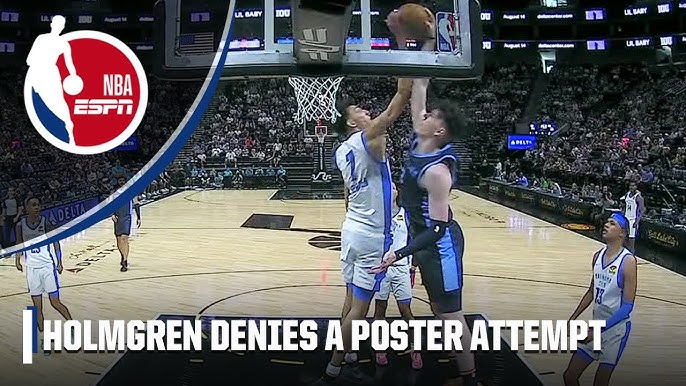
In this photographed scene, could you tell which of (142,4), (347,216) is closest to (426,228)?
(347,216)

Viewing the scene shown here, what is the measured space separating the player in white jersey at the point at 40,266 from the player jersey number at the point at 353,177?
1.88 m

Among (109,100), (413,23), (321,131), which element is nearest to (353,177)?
(413,23)

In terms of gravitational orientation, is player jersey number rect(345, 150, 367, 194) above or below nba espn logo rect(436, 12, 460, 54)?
below

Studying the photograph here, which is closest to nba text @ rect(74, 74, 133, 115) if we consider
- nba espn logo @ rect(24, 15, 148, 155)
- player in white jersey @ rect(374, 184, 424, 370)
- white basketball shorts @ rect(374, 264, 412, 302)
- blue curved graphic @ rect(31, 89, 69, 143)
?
nba espn logo @ rect(24, 15, 148, 155)

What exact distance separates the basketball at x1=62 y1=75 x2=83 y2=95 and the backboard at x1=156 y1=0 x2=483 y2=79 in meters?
0.77

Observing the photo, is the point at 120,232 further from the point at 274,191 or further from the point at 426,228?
the point at 274,191

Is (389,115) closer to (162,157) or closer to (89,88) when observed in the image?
(162,157)

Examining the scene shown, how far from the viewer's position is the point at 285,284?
5.52 metres

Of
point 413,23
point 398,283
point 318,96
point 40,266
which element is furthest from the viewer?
point 318,96

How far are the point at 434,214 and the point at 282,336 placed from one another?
3.59ft

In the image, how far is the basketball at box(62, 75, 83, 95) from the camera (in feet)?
11.8

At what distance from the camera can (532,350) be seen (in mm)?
3814

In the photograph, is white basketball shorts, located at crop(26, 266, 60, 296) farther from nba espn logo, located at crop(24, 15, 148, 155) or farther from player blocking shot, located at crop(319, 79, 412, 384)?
player blocking shot, located at crop(319, 79, 412, 384)

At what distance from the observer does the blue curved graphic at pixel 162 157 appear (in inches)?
123
